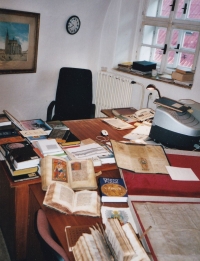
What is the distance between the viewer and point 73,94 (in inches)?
142

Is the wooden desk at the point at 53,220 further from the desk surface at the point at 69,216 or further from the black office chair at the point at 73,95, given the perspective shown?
the black office chair at the point at 73,95

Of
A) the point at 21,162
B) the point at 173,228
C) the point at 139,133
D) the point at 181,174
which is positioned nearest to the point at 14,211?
the point at 21,162

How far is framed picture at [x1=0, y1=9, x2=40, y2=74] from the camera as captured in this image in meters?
3.55

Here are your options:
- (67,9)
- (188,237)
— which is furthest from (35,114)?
(188,237)

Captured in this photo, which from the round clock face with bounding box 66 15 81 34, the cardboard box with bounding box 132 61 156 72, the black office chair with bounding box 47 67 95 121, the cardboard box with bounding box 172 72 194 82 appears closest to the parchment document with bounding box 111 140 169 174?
the black office chair with bounding box 47 67 95 121

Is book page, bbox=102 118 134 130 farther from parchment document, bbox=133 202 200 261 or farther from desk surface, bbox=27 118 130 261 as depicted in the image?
parchment document, bbox=133 202 200 261

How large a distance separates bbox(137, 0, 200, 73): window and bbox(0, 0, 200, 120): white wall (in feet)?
0.59

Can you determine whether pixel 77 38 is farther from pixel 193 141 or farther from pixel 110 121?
pixel 193 141

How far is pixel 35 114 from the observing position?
170 inches

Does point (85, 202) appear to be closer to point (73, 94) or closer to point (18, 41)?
point (73, 94)

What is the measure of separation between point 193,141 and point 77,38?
2426 millimetres

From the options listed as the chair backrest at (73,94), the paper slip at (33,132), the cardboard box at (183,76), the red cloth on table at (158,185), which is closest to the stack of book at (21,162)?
the paper slip at (33,132)

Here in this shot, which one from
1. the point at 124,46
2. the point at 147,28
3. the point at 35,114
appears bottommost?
the point at 35,114

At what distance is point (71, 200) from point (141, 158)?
0.73 meters
